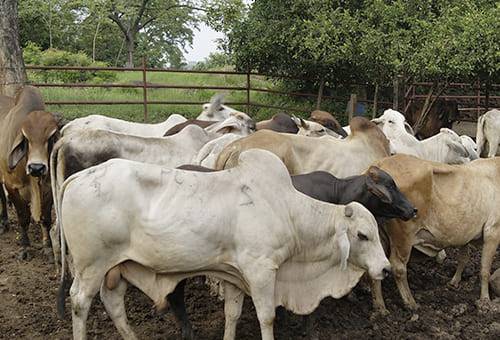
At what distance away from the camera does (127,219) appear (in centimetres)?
379

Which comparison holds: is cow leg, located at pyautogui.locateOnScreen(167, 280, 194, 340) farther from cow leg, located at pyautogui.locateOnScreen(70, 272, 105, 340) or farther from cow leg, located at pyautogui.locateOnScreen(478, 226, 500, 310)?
cow leg, located at pyautogui.locateOnScreen(478, 226, 500, 310)

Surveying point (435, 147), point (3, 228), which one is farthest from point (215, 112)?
point (3, 228)

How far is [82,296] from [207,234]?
879 millimetres

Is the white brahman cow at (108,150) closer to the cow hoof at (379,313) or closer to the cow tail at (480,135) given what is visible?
the cow hoof at (379,313)

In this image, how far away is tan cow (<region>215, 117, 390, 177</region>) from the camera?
18.3 feet

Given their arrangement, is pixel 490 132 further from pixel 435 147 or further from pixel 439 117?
pixel 435 147

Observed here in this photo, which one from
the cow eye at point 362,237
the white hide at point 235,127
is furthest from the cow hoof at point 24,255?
the cow eye at point 362,237

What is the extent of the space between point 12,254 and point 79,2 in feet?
70.6

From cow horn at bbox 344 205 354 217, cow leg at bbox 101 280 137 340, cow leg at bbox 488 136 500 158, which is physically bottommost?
cow leg at bbox 488 136 500 158

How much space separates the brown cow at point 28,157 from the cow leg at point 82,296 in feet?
6.94

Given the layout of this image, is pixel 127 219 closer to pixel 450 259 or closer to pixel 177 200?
pixel 177 200

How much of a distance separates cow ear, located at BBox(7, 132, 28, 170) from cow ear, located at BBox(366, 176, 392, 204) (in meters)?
3.27

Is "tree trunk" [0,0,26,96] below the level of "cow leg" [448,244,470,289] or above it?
above

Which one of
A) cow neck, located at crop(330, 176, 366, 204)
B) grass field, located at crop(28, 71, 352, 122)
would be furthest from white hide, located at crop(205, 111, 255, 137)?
grass field, located at crop(28, 71, 352, 122)
